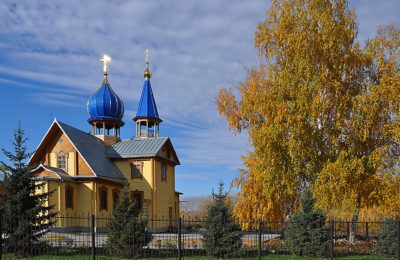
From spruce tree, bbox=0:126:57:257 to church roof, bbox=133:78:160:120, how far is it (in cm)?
1841

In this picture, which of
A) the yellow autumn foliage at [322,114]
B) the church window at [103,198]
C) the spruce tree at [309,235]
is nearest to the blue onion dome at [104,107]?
the church window at [103,198]

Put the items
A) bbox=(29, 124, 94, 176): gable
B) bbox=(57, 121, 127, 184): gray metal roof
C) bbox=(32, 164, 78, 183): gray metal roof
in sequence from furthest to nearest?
bbox=(57, 121, 127, 184): gray metal roof, bbox=(29, 124, 94, 176): gable, bbox=(32, 164, 78, 183): gray metal roof

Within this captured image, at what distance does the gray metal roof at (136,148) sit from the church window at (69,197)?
5742mm

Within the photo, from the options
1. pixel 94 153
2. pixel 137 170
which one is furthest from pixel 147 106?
pixel 94 153

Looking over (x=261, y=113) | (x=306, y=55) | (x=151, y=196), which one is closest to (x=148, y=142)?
(x=151, y=196)

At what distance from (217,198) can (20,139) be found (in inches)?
335

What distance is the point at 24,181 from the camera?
598 inches

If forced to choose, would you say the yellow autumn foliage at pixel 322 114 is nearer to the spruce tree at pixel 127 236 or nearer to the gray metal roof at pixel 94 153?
the spruce tree at pixel 127 236

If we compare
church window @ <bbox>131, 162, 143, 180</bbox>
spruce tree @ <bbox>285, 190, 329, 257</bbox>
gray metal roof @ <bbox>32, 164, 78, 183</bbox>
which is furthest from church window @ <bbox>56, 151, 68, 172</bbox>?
spruce tree @ <bbox>285, 190, 329, 257</bbox>

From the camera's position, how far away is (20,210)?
48.5ft

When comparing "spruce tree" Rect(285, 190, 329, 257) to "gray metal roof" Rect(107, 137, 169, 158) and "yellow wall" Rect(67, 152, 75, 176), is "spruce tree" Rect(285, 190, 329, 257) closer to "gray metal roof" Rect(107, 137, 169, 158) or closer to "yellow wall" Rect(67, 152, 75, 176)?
"gray metal roof" Rect(107, 137, 169, 158)

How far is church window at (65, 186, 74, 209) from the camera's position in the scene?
23.6 m

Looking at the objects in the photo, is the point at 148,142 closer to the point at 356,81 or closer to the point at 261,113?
the point at 261,113

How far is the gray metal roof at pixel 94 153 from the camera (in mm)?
25266
